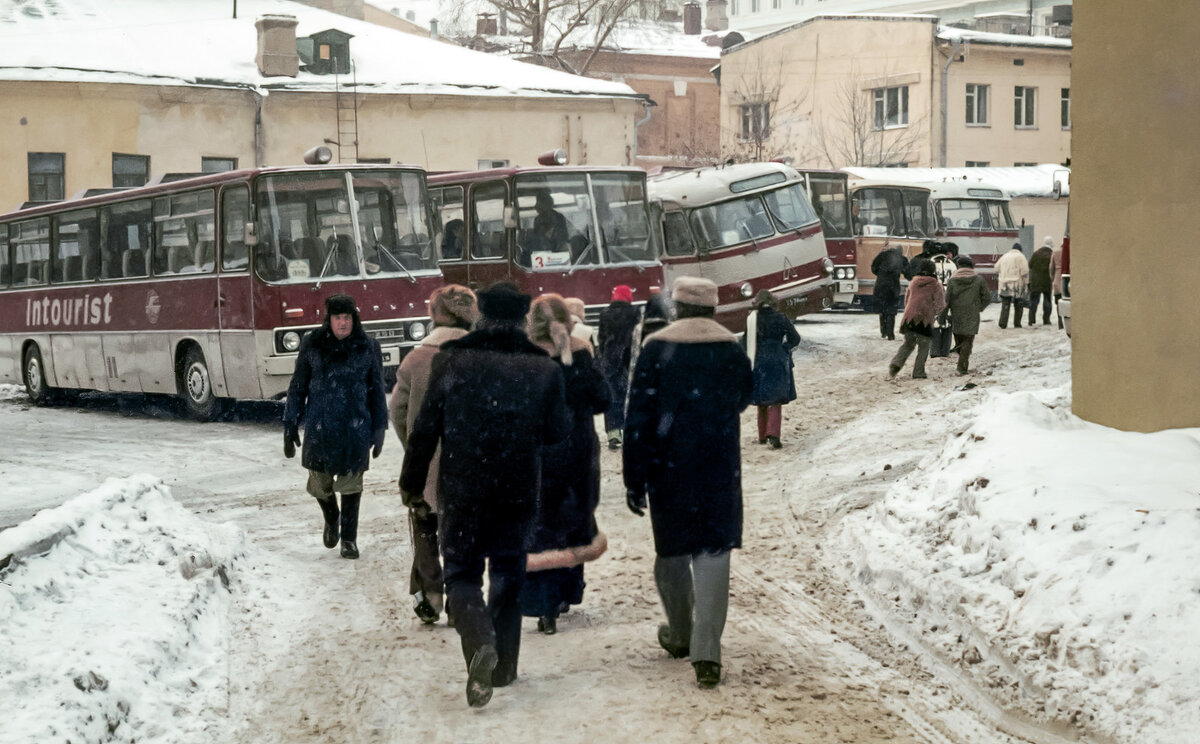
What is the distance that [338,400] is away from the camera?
917 cm

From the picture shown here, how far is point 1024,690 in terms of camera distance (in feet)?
21.1

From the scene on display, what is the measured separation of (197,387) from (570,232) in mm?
5289

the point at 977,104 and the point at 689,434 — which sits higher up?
the point at 977,104

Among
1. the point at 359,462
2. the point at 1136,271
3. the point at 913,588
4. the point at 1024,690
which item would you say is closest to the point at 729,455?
the point at 1024,690

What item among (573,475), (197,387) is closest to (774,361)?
(197,387)

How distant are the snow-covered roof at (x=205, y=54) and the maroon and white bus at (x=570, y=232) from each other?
16.7m

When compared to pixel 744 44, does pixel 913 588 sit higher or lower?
lower

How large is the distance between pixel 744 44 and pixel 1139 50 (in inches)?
1848

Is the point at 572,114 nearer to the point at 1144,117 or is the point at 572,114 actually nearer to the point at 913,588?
the point at 1144,117

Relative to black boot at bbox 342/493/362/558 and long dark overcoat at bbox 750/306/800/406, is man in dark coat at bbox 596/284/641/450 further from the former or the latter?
black boot at bbox 342/493/362/558

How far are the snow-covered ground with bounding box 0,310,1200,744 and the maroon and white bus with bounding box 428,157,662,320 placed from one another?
8.19m

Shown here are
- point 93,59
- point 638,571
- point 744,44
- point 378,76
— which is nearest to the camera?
point 638,571

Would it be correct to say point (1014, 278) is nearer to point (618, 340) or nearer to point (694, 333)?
point (618, 340)

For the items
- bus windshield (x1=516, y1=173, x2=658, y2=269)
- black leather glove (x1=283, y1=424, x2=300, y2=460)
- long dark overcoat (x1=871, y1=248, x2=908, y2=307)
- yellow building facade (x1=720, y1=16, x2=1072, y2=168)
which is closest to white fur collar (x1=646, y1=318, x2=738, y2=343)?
black leather glove (x1=283, y1=424, x2=300, y2=460)
